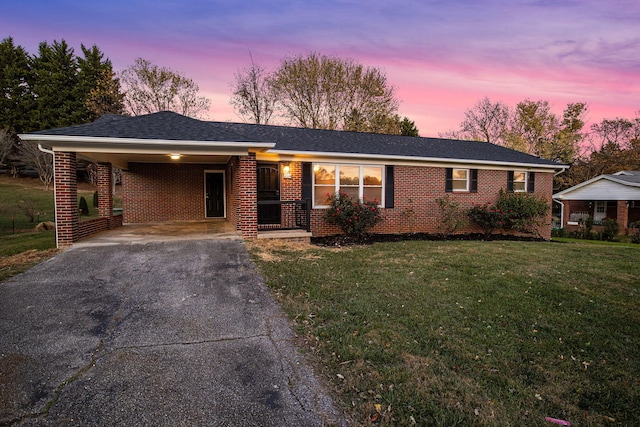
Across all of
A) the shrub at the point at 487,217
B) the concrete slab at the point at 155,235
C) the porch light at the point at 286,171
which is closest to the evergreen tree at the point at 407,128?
the shrub at the point at 487,217

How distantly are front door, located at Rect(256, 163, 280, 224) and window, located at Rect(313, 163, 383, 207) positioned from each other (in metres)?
1.32

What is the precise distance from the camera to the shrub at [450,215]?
39.8 feet

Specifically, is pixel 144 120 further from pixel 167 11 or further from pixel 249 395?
pixel 249 395

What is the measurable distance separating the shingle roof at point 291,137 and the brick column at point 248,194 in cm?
66

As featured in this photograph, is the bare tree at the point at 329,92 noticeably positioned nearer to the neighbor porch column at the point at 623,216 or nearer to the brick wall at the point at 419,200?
the brick wall at the point at 419,200

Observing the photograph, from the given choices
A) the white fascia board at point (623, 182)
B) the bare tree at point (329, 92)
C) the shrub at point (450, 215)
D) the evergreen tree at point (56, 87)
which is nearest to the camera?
the shrub at point (450, 215)

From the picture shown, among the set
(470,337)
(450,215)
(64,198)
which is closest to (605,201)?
(450,215)

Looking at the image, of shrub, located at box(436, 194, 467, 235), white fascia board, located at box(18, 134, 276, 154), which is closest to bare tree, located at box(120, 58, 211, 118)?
white fascia board, located at box(18, 134, 276, 154)

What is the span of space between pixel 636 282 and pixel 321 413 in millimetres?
6724

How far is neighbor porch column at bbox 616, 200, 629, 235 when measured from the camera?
21.1m

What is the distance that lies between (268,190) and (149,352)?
26.5ft

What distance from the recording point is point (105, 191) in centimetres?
1077

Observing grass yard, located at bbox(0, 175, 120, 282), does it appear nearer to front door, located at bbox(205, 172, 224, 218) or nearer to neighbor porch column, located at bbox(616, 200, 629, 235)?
front door, located at bbox(205, 172, 224, 218)

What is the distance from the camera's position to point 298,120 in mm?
26406
